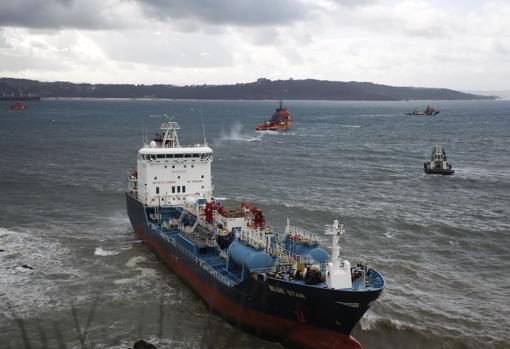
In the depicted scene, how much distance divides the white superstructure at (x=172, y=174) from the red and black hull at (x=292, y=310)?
1351 cm

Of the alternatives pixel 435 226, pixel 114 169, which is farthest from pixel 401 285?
pixel 114 169

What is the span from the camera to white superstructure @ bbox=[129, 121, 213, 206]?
3794 cm

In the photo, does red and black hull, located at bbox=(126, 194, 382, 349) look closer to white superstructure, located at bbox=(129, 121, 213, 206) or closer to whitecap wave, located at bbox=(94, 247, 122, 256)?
whitecap wave, located at bbox=(94, 247, 122, 256)

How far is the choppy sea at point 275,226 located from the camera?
24.7m

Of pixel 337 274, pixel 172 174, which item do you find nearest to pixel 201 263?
pixel 337 274

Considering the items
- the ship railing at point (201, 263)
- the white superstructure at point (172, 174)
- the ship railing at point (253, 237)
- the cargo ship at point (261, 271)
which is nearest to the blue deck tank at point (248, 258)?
the cargo ship at point (261, 271)

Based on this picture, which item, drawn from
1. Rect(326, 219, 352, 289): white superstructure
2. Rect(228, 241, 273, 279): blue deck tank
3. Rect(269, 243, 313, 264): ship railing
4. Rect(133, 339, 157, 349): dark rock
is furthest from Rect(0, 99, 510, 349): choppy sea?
Rect(326, 219, 352, 289): white superstructure

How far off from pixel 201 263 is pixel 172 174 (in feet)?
43.1

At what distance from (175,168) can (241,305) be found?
57.1 ft

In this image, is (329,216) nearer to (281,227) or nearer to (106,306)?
(281,227)

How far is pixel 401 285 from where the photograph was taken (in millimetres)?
30109

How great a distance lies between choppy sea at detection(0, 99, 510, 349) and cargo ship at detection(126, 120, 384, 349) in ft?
4.71

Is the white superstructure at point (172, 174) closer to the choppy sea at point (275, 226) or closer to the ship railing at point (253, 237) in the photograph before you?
the choppy sea at point (275, 226)

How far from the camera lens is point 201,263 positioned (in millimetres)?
27062
